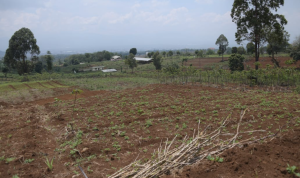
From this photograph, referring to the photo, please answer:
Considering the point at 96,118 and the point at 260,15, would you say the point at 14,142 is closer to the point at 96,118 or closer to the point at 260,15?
the point at 96,118

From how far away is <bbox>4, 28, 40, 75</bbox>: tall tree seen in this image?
103ft

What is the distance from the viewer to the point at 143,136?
6969 mm

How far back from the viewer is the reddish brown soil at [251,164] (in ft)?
11.2

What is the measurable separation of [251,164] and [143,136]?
400 cm

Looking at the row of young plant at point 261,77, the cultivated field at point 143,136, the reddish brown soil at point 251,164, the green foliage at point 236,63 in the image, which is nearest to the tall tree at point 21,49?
the row of young plant at point 261,77

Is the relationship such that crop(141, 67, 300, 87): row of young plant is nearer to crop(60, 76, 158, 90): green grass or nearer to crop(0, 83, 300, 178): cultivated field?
crop(60, 76, 158, 90): green grass

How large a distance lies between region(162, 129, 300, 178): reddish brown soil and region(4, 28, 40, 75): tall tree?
36.8 m

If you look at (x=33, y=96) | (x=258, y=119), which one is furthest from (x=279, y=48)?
(x=33, y=96)

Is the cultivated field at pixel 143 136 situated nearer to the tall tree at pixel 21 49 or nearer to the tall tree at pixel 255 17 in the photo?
the tall tree at pixel 255 17

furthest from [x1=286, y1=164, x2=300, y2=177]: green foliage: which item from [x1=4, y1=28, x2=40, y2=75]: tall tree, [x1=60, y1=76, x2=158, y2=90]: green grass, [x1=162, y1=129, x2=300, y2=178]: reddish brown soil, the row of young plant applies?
[x1=4, y1=28, x2=40, y2=75]: tall tree

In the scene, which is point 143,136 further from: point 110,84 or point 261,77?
point 110,84

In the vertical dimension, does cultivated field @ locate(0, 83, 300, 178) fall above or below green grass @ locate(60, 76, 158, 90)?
below

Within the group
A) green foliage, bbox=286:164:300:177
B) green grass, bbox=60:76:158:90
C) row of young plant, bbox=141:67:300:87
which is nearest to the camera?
green foliage, bbox=286:164:300:177

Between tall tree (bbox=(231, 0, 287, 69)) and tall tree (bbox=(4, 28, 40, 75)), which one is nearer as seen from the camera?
tall tree (bbox=(231, 0, 287, 69))
